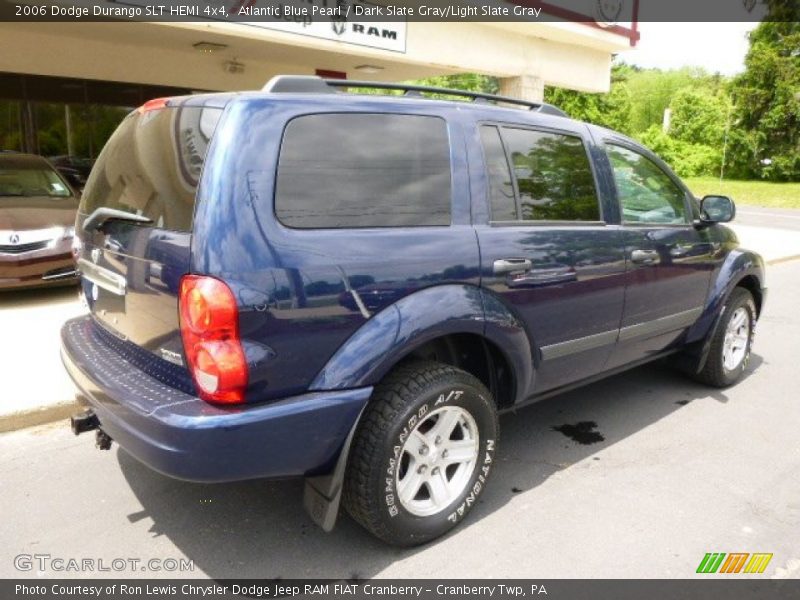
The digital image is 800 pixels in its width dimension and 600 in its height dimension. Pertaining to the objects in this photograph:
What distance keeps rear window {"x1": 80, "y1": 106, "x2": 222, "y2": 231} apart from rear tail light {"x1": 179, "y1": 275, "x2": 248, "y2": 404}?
27cm

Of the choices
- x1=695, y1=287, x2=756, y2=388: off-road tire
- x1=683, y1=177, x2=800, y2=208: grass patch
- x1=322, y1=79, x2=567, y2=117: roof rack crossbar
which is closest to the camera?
x1=322, y1=79, x2=567, y2=117: roof rack crossbar

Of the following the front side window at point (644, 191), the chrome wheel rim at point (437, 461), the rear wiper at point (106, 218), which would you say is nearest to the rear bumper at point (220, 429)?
the chrome wheel rim at point (437, 461)

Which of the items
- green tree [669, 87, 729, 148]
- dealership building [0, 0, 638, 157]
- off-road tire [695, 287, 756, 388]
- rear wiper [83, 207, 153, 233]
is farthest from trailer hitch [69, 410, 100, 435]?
green tree [669, 87, 729, 148]

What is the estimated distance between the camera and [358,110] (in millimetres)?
2645

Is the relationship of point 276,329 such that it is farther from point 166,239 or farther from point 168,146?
point 168,146

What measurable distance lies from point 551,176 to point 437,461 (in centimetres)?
160

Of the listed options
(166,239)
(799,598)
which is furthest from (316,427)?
(799,598)

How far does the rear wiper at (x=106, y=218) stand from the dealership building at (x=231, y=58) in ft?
20.7

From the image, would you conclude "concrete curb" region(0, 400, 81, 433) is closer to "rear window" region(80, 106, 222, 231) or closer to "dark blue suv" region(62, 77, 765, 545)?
"dark blue suv" region(62, 77, 765, 545)

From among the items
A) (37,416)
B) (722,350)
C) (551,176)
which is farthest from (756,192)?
(37,416)

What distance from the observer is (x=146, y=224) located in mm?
2523

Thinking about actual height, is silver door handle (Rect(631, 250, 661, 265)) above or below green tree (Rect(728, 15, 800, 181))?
below

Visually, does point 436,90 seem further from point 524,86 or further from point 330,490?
point 524,86

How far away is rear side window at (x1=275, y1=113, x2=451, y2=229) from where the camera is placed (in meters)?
2.41
